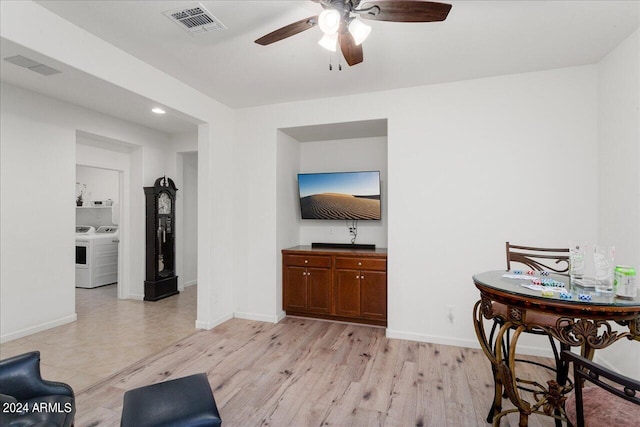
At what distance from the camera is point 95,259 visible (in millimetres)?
5574

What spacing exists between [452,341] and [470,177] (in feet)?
5.51

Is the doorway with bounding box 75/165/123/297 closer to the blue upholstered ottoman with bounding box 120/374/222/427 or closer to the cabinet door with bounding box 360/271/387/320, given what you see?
the cabinet door with bounding box 360/271/387/320

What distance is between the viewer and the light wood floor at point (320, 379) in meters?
2.07

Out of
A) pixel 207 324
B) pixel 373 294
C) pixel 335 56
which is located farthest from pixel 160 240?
pixel 335 56

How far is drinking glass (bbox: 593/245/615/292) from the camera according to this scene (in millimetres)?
1661

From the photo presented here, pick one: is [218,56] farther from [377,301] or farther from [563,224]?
[563,224]

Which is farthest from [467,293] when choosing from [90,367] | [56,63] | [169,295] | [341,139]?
[169,295]

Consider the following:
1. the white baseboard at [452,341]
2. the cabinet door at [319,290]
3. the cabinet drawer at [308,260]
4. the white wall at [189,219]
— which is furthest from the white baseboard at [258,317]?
the white wall at [189,219]

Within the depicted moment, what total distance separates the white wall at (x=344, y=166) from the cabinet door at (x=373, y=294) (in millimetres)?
686

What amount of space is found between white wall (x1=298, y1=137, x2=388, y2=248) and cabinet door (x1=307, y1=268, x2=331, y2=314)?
0.69 meters

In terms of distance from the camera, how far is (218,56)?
2713 mm

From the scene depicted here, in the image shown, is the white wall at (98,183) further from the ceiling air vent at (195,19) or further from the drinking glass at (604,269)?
the drinking glass at (604,269)

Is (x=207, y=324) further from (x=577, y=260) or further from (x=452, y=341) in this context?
(x=577, y=260)

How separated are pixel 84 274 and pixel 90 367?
355 cm
